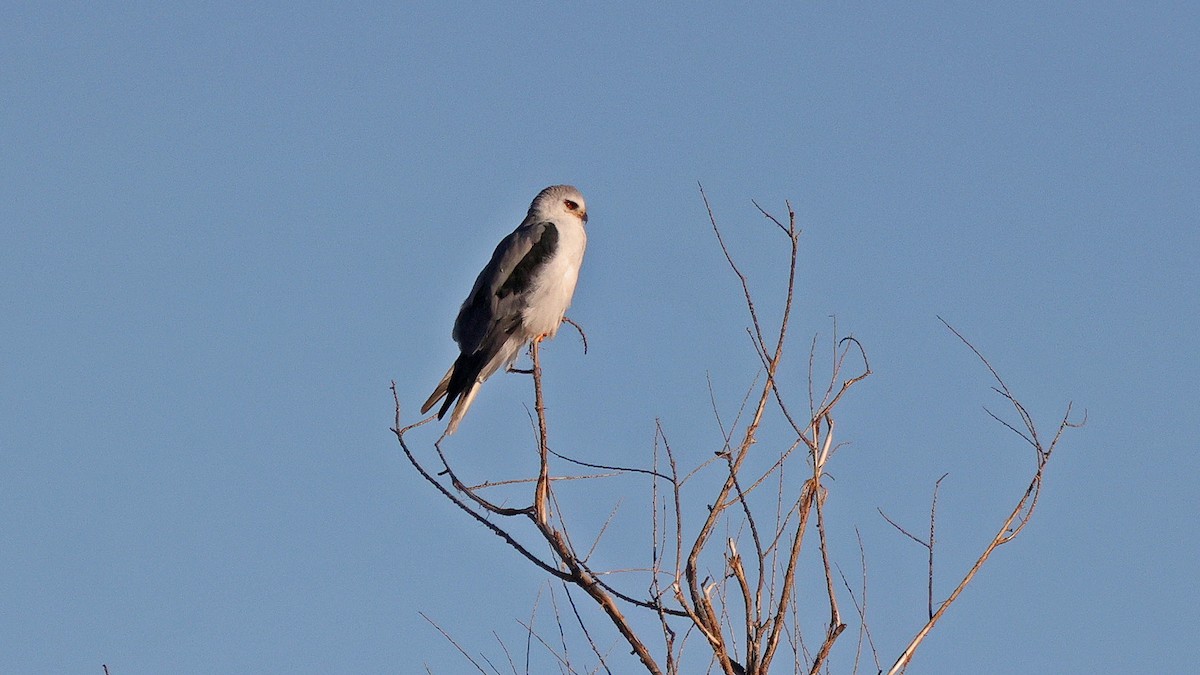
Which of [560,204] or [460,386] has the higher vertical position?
[560,204]

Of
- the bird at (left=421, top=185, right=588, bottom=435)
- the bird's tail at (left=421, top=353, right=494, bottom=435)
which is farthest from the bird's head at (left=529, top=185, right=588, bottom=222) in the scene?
the bird's tail at (left=421, top=353, right=494, bottom=435)

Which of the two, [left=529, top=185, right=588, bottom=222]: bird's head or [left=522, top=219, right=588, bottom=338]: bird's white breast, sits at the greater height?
[left=529, top=185, right=588, bottom=222]: bird's head

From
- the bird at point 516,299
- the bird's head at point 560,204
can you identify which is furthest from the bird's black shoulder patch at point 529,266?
the bird's head at point 560,204

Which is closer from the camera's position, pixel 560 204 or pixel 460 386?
pixel 460 386

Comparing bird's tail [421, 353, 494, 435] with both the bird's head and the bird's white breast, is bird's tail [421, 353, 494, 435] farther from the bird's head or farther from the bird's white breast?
the bird's head

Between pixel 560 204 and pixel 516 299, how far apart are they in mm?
706

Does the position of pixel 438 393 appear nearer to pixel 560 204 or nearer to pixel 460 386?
pixel 460 386

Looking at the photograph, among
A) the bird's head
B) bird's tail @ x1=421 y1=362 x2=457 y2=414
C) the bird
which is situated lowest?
bird's tail @ x1=421 y1=362 x2=457 y2=414

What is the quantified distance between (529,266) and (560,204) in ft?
1.91

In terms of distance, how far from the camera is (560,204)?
675cm

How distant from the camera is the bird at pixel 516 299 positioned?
20.4ft

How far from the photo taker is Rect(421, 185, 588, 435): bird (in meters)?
6.22

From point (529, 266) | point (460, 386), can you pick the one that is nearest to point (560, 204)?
point (529, 266)

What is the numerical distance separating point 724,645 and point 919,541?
1.94 ft
